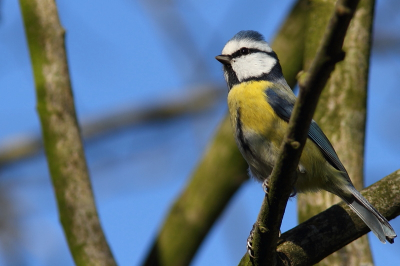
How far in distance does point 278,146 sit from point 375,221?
23.8 inches

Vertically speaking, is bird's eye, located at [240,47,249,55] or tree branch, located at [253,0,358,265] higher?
bird's eye, located at [240,47,249,55]

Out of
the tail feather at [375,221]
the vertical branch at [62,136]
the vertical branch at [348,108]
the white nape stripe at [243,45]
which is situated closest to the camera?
the tail feather at [375,221]

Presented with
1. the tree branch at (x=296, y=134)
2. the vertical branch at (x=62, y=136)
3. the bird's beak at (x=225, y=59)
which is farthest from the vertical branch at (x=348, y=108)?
the vertical branch at (x=62, y=136)

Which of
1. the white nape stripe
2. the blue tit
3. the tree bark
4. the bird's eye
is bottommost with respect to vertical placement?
the tree bark

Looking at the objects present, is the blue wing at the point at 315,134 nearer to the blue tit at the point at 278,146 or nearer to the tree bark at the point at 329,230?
the blue tit at the point at 278,146

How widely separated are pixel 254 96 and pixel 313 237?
3.00 ft

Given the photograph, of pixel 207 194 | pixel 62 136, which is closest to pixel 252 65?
pixel 207 194

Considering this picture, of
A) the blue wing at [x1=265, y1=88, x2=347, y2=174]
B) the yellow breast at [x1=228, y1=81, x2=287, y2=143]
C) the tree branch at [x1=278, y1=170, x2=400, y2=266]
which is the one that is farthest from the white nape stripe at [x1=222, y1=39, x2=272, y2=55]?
the tree branch at [x1=278, y1=170, x2=400, y2=266]

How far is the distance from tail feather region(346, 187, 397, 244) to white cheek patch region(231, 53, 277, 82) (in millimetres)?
1124

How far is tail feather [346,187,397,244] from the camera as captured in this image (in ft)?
7.86

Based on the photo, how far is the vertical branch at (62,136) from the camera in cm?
287

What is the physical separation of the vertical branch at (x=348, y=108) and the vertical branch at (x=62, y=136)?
1.33m

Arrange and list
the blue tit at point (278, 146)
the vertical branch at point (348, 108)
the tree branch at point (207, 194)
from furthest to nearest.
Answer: the tree branch at point (207, 194)
the vertical branch at point (348, 108)
the blue tit at point (278, 146)

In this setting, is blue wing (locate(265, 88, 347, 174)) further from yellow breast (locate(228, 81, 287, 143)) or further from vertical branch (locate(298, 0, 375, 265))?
vertical branch (locate(298, 0, 375, 265))
